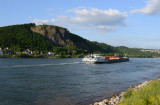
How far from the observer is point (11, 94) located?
1788 cm

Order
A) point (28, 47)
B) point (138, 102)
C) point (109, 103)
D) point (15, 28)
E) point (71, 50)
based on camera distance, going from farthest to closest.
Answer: point (15, 28) → point (71, 50) → point (28, 47) → point (109, 103) → point (138, 102)

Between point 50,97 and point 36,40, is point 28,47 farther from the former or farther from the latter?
point 50,97

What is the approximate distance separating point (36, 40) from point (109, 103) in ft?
536

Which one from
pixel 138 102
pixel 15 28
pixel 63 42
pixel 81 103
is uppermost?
pixel 15 28

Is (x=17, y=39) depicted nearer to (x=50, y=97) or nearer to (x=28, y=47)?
(x=28, y=47)

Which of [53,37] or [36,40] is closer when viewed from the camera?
[36,40]

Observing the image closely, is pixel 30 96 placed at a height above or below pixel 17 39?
below

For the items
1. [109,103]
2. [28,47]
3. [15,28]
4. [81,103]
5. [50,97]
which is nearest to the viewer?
[109,103]

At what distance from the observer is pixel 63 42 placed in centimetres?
19512

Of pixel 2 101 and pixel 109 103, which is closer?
pixel 109 103

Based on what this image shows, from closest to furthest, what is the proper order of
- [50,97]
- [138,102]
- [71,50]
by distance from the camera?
[138,102]
[50,97]
[71,50]

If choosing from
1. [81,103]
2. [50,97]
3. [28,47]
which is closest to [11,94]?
[50,97]

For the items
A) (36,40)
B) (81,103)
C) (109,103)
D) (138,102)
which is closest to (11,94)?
(81,103)

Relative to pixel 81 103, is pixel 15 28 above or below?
above
